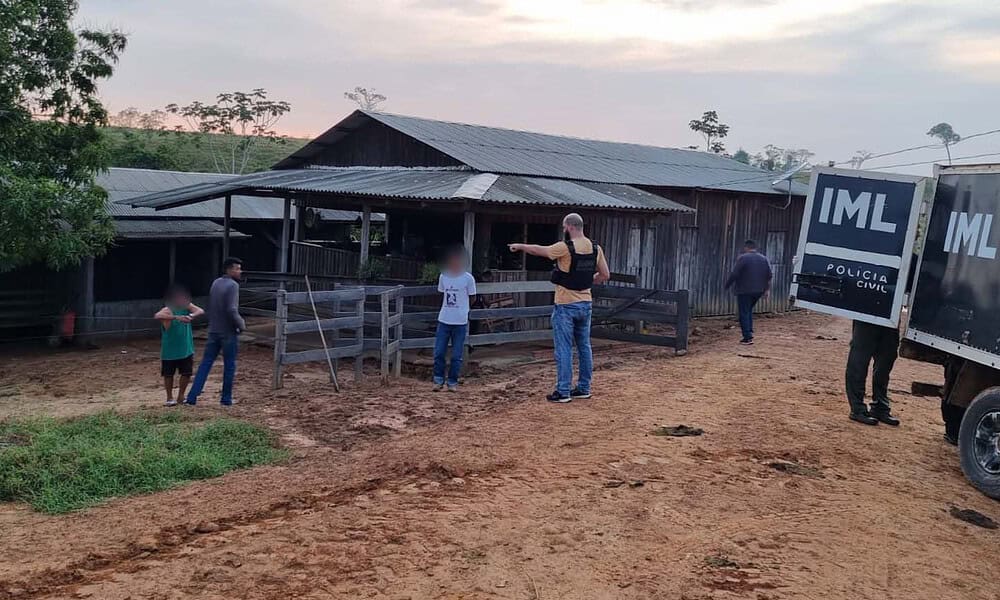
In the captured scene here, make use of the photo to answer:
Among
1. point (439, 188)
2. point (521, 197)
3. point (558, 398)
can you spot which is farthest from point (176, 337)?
point (521, 197)

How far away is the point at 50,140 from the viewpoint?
44.4 ft

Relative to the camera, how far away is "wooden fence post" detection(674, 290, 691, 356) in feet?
43.5

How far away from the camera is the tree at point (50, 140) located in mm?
12102

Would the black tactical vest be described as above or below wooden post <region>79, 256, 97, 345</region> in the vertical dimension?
above

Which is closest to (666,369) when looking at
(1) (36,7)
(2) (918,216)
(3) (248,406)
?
(2) (918,216)

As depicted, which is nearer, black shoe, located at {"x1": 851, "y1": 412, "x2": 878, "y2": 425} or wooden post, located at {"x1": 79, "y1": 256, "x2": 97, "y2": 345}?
black shoe, located at {"x1": 851, "y1": 412, "x2": 878, "y2": 425}

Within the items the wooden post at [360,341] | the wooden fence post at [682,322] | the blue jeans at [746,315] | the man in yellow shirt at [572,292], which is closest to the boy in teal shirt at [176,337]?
the wooden post at [360,341]

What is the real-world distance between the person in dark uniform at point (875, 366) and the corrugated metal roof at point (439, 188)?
5.62 m

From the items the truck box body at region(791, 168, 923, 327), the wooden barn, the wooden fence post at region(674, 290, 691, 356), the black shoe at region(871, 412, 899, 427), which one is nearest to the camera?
the truck box body at region(791, 168, 923, 327)

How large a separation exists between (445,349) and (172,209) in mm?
10400

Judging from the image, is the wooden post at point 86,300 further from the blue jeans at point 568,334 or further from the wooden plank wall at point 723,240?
the wooden plank wall at point 723,240

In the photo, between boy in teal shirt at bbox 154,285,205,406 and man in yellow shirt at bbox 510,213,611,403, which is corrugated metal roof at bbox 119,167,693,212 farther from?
boy in teal shirt at bbox 154,285,205,406

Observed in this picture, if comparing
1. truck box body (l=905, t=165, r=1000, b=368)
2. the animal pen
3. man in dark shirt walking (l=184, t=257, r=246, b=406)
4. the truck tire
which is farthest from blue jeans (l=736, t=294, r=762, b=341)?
man in dark shirt walking (l=184, t=257, r=246, b=406)

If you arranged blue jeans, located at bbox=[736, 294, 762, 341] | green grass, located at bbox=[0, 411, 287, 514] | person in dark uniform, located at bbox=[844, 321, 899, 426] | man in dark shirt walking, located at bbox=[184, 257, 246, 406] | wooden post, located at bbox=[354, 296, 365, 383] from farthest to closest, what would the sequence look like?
blue jeans, located at bbox=[736, 294, 762, 341] < wooden post, located at bbox=[354, 296, 365, 383] < man in dark shirt walking, located at bbox=[184, 257, 246, 406] < person in dark uniform, located at bbox=[844, 321, 899, 426] < green grass, located at bbox=[0, 411, 287, 514]
